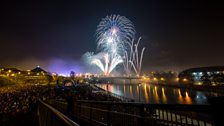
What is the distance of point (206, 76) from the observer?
9394cm

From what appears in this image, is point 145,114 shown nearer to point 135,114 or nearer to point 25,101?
point 135,114

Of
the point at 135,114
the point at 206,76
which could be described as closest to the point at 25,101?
the point at 135,114

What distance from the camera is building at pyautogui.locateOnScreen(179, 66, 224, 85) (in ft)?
278

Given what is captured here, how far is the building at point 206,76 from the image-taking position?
8469 centimetres

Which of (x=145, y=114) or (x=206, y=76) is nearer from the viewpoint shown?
(x=145, y=114)

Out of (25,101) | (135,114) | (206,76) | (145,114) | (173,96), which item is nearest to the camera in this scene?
(145,114)

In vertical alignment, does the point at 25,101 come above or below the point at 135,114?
below

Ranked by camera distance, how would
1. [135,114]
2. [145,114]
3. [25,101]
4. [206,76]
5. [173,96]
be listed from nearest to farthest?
[145,114]
[135,114]
[25,101]
[173,96]
[206,76]

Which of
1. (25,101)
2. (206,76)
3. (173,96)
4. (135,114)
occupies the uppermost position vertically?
(206,76)

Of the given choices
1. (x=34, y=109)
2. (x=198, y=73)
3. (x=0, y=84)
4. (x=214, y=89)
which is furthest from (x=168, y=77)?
(x=34, y=109)

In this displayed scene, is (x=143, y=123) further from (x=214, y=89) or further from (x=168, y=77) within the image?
(x=168, y=77)

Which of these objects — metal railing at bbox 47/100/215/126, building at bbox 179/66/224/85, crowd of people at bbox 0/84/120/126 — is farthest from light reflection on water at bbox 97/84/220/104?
metal railing at bbox 47/100/215/126

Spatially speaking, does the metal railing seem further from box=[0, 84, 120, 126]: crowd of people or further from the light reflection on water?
the light reflection on water

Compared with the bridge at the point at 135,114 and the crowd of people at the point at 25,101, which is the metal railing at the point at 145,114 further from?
the crowd of people at the point at 25,101
